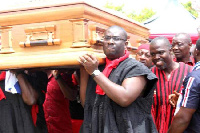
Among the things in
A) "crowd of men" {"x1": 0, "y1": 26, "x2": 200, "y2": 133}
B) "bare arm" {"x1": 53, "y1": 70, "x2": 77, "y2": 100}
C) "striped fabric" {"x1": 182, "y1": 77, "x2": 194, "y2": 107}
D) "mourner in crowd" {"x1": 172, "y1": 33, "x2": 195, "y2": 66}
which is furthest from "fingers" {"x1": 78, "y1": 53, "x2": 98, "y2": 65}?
"mourner in crowd" {"x1": 172, "y1": 33, "x2": 195, "y2": 66}

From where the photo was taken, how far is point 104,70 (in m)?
2.99

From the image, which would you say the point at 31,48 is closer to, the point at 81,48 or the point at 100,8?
the point at 81,48

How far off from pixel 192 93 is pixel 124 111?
60 centimetres

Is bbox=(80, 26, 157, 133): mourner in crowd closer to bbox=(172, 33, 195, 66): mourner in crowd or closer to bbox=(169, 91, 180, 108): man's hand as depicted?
bbox=(169, 91, 180, 108): man's hand

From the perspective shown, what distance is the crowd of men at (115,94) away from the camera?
2.79 meters

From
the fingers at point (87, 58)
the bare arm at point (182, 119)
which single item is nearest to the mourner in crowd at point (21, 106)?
the fingers at point (87, 58)

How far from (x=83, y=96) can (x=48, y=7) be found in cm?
92

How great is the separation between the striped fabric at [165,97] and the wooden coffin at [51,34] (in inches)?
34.6

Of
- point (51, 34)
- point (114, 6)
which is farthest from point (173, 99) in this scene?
point (114, 6)

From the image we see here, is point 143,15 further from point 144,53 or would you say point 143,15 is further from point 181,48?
point 144,53

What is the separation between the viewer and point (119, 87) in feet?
8.86

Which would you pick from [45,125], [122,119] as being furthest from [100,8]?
[45,125]

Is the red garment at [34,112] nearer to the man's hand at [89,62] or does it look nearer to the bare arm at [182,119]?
the man's hand at [89,62]

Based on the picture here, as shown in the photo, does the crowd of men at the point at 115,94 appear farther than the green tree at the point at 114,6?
No
